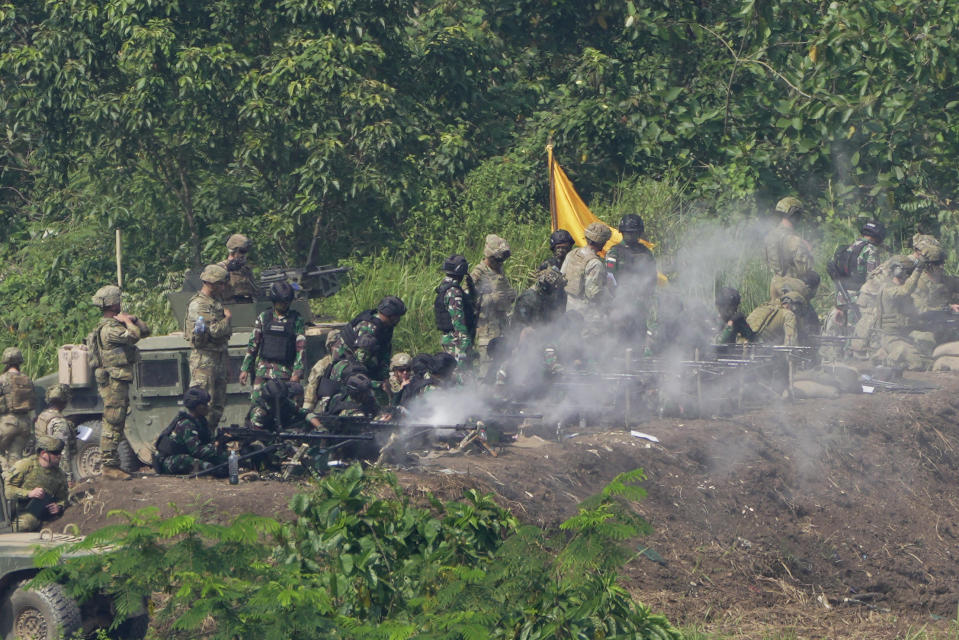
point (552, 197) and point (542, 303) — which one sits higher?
point (552, 197)

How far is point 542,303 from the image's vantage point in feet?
40.4

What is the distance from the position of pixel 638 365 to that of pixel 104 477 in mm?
5040

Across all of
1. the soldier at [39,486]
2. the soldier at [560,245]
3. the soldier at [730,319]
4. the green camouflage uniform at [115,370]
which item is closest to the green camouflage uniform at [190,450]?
the soldier at [39,486]

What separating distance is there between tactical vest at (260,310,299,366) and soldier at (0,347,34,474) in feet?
7.82

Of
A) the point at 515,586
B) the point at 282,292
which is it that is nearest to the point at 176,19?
the point at 282,292

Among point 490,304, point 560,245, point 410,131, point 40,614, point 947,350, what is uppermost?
point 410,131

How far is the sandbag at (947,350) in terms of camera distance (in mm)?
15742

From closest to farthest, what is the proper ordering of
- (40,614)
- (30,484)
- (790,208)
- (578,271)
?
1. (40,614)
2. (30,484)
3. (578,271)
4. (790,208)

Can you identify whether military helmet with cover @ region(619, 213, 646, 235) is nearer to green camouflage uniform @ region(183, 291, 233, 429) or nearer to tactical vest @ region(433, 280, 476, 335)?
tactical vest @ region(433, 280, 476, 335)

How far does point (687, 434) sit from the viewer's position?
1195 cm

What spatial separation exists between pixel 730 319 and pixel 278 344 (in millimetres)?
4667

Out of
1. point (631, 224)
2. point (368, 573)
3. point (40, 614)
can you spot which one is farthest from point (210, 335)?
point (368, 573)

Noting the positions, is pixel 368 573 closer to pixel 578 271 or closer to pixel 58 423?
pixel 58 423

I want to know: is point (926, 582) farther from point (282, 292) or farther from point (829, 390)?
point (282, 292)
